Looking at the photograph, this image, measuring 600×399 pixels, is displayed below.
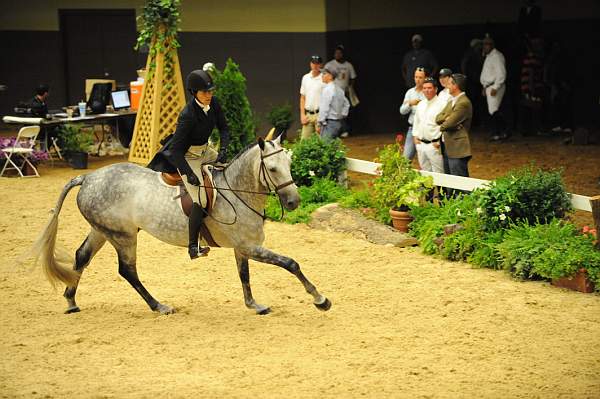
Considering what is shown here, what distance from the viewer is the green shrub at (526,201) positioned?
35.8ft

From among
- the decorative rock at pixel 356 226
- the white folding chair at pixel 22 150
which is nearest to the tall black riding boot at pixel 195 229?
the decorative rock at pixel 356 226

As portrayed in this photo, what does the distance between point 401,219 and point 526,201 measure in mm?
1951

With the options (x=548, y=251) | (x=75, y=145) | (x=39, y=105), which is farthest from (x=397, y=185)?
(x=39, y=105)

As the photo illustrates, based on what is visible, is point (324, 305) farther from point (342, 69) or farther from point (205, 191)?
point (342, 69)

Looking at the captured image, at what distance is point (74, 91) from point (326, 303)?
18244 mm

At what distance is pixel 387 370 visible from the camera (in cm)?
782

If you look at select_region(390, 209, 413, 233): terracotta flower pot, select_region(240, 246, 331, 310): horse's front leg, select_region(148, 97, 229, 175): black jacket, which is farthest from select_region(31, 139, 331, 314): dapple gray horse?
select_region(390, 209, 413, 233): terracotta flower pot

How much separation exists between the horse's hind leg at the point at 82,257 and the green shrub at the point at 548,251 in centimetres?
448

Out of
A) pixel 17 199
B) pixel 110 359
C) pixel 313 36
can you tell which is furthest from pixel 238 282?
pixel 313 36

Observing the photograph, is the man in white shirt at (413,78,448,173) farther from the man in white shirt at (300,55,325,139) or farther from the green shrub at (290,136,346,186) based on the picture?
the man in white shirt at (300,55,325,139)

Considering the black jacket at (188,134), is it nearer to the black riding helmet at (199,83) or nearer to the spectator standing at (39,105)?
the black riding helmet at (199,83)

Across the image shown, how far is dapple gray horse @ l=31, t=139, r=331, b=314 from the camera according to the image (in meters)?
8.95

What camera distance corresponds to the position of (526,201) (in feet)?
36.1

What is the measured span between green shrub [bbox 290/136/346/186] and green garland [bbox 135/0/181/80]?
423 centimetres
